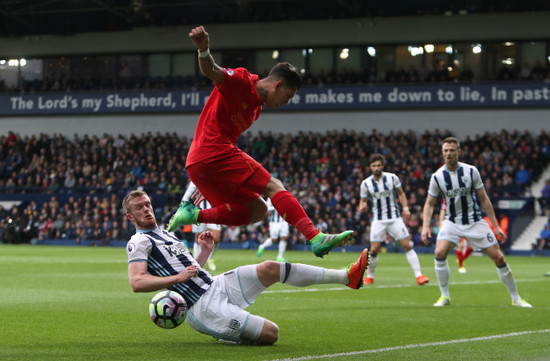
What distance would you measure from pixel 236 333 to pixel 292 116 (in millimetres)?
32497

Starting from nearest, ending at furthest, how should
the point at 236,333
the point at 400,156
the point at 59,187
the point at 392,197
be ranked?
the point at 236,333 < the point at 392,197 < the point at 400,156 < the point at 59,187

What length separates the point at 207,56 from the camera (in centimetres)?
659

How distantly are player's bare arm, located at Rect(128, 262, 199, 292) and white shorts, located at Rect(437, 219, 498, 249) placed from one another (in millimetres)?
5655

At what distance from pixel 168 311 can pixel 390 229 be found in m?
9.40

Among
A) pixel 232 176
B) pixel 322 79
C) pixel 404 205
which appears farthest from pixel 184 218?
pixel 322 79

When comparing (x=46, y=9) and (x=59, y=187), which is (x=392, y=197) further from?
(x=46, y=9)

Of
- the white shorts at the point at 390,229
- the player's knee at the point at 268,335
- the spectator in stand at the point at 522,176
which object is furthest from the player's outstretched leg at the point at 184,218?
the spectator in stand at the point at 522,176

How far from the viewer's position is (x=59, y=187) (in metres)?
38.2

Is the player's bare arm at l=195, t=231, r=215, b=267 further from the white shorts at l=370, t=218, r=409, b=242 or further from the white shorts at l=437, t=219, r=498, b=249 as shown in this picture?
the white shorts at l=370, t=218, r=409, b=242

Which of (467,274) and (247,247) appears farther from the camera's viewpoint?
(247,247)

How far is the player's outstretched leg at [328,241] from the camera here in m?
6.65

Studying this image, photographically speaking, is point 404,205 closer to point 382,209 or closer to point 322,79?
point 382,209

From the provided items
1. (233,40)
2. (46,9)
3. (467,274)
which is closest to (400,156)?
(233,40)

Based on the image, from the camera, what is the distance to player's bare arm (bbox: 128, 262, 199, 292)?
6.61 metres
